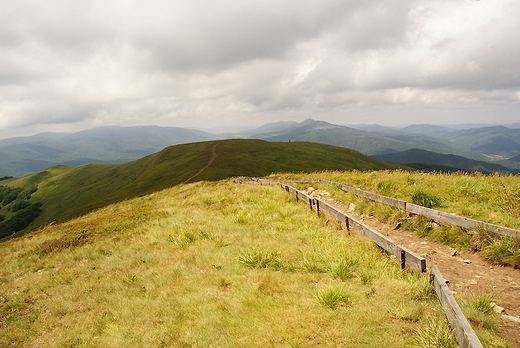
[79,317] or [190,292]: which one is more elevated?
[190,292]

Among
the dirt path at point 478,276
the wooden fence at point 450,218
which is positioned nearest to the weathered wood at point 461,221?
the wooden fence at point 450,218

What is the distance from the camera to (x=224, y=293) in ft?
24.3

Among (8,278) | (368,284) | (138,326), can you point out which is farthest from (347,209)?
(8,278)

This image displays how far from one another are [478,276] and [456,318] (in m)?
4.02

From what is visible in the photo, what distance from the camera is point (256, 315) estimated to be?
243 inches

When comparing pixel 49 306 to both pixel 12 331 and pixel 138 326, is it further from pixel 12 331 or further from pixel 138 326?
pixel 138 326

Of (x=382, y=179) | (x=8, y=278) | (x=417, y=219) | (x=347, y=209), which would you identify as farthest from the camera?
(x=382, y=179)

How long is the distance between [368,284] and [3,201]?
226 metres

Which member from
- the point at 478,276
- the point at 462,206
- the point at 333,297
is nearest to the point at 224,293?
the point at 333,297

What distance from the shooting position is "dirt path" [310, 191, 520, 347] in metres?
5.57

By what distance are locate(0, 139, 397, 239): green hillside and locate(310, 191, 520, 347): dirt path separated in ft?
233

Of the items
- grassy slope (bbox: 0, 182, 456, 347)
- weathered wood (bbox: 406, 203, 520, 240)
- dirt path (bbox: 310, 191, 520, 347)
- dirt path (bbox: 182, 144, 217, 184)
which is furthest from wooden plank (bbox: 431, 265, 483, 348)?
dirt path (bbox: 182, 144, 217, 184)

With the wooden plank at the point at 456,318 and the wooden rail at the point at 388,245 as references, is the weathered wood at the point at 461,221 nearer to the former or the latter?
the wooden rail at the point at 388,245

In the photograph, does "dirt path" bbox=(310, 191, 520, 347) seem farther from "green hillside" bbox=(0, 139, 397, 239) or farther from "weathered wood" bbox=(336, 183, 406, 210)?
"green hillside" bbox=(0, 139, 397, 239)
